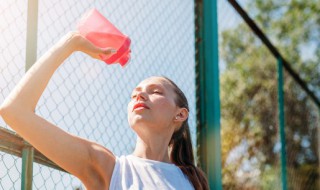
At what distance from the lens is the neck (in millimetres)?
2400

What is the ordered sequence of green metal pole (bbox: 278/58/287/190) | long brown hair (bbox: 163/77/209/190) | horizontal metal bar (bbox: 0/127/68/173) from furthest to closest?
green metal pole (bbox: 278/58/287/190), long brown hair (bbox: 163/77/209/190), horizontal metal bar (bbox: 0/127/68/173)

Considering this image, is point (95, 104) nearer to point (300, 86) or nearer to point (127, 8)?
point (127, 8)


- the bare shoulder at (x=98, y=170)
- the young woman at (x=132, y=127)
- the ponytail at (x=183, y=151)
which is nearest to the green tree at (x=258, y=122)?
the ponytail at (x=183, y=151)

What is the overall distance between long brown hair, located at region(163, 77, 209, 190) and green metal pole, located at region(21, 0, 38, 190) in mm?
589

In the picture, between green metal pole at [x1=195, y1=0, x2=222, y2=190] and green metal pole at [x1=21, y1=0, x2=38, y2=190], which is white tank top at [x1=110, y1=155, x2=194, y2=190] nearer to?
green metal pole at [x1=21, y1=0, x2=38, y2=190]

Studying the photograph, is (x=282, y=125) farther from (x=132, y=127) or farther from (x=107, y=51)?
(x=107, y=51)

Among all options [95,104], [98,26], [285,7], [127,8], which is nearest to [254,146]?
[127,8]

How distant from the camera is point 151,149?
2408 mm

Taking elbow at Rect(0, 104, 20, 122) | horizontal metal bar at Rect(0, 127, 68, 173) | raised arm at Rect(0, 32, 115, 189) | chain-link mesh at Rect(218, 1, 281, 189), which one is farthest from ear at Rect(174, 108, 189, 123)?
chain-link mesh at Rect(218, 1, 281, 189)

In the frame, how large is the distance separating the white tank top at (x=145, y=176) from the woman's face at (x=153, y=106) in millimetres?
131

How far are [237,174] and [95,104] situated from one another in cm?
196

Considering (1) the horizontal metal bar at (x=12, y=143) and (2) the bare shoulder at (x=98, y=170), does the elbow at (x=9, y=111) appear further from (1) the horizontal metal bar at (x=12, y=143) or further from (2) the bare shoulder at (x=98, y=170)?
(2) the bare shoulder at (x=98, y=170)

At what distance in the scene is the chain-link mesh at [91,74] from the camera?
2.17 metres

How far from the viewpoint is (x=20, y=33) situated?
2203mm
